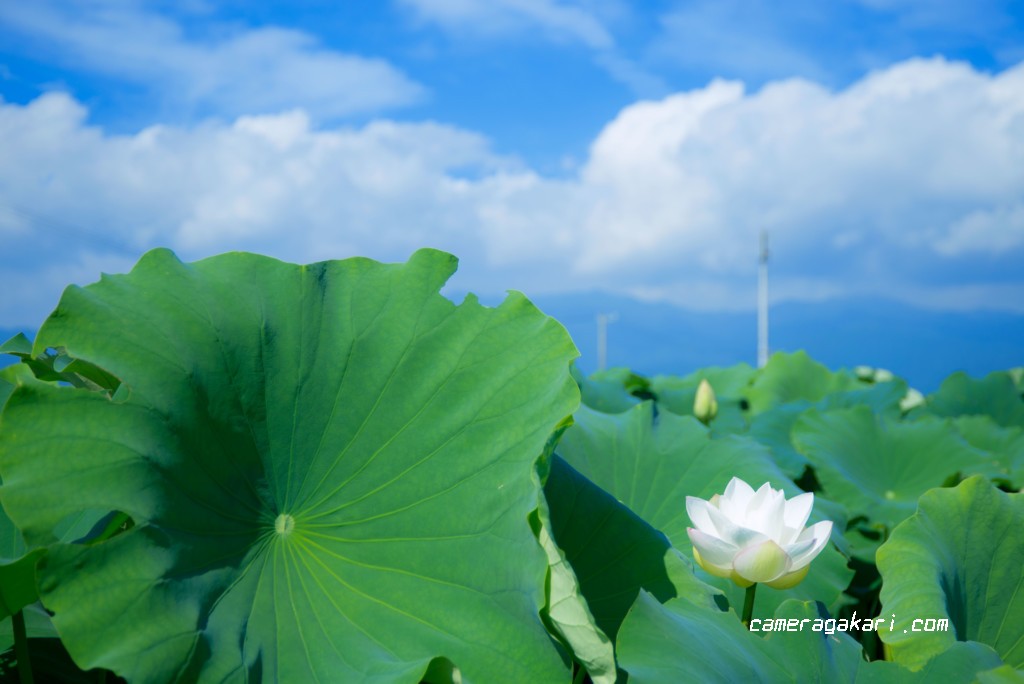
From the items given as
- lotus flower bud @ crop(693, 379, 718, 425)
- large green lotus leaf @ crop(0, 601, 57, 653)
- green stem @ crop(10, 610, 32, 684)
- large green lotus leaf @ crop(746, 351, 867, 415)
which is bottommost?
large green lotus leaf @ crop(746, 351, 867, 415)

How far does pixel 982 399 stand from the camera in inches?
160

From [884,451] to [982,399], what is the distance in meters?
1.74

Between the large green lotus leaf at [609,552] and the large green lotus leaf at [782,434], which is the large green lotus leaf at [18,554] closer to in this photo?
the large green lotus leaf at [609,552]

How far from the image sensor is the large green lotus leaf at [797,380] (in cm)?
382

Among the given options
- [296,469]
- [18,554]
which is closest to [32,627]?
[18,554]

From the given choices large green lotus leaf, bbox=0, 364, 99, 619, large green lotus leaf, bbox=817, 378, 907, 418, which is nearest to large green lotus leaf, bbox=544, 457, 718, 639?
large green lotus leaf, bbox=0, 364, 99, 619

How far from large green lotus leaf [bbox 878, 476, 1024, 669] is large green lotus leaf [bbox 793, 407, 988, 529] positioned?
124cm

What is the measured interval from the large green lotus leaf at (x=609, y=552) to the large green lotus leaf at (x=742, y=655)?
13 centimetres

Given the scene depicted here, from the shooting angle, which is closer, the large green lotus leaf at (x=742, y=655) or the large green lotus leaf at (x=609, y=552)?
the large green lotus leaf at (x=742, y=655)

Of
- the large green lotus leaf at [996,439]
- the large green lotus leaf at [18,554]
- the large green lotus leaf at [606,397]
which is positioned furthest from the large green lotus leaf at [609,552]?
the large green lotus leaf at [996,439]

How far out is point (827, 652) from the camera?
2.82ft

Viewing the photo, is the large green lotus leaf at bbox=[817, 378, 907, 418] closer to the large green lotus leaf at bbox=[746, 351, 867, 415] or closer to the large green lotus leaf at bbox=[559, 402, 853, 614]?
the large green lotus leaf at bbox=[746, 351, 867, 415]

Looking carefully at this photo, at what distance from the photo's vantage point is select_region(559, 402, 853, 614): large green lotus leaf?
4.61 feet

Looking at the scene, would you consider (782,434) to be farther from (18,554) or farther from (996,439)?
(18,554)
